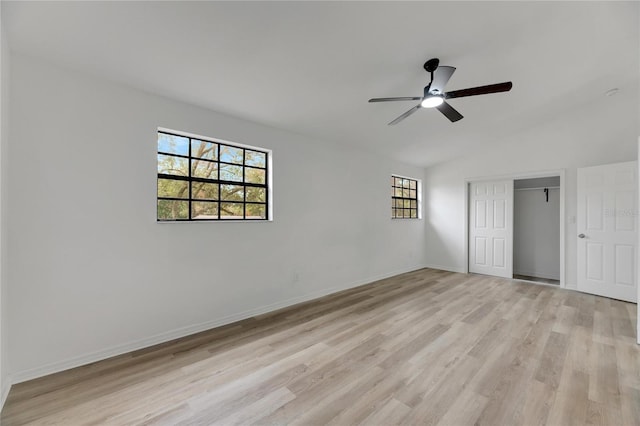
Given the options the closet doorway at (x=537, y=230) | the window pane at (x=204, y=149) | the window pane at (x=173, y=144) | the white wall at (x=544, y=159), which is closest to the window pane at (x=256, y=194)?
the window pane at (x=204, y=149)

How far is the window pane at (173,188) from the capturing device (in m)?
2.81

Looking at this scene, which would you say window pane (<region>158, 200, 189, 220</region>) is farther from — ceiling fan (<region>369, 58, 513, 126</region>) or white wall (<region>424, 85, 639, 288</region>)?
white wall (<region>424, 85, 639, 288</region>)

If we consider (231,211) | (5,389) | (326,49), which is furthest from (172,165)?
(5,389)

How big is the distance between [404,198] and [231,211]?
427 centimetres

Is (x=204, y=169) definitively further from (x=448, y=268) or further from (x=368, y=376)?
(x=448, y=268)

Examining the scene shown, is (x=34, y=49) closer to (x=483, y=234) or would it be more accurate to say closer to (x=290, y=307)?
(x=290, y=307)

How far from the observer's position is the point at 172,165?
9.48 feet

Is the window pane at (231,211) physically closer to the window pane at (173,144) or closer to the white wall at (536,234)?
the window pane at (173,144)

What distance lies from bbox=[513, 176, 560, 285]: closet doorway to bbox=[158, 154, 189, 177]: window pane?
6.32 metres

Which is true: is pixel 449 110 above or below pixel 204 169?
above

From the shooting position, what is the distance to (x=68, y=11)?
69.1 inches

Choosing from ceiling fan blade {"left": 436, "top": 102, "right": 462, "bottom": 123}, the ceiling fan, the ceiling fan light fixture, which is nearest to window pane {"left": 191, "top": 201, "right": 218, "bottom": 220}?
the ceiling fan

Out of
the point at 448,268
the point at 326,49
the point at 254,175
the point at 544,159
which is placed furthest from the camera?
the point at 448,268

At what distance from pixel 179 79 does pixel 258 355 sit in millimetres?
2694
